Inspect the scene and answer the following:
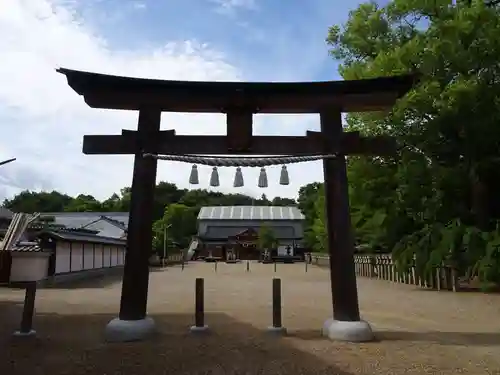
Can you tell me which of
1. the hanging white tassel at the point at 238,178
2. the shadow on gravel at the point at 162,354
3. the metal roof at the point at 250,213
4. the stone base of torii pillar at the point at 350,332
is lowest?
the shadow on gravel at the point at 162,354

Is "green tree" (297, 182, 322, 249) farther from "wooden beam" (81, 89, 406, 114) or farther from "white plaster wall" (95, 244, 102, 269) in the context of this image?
"wooden beam" (81, 89, 406, 114)

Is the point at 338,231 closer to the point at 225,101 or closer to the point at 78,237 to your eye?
the point at 225,101

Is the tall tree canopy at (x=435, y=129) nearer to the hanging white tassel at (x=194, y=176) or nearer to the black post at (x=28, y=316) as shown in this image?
the hanging white tassel at (x=194, y=176)

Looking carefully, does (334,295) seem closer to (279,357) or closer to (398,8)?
(279,357)

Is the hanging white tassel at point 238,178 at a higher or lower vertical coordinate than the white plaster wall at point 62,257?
higher

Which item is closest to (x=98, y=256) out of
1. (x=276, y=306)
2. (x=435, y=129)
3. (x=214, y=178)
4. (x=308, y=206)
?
(x=435, y=129)

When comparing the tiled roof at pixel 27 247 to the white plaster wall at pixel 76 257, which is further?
the white plaster wall at pixel 76 257

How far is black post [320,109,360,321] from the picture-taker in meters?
7.54

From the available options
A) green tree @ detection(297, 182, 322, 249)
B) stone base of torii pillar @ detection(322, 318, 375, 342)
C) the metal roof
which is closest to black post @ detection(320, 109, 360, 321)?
stone base of torii pillar @ detection(322, 318, 375, 342)

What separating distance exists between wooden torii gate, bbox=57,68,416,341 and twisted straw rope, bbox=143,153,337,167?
9cm

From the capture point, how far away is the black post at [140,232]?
7.50 metres

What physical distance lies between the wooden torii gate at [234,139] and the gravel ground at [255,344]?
32.7 inches

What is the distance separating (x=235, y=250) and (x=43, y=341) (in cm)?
5547

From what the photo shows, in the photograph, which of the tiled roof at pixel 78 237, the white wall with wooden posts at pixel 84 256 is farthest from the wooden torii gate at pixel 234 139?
the white wall with wooden posts at pixel 84 256
